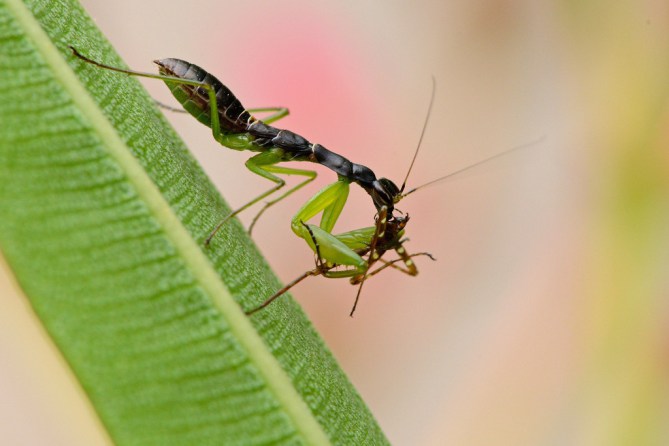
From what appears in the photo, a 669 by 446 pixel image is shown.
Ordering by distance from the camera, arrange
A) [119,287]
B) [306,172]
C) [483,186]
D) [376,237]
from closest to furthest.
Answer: [119,287] → [376,237] → [306,172] → [483,186]

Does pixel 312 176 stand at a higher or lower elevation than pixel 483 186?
higher

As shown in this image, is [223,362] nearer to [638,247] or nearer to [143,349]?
[143,349]

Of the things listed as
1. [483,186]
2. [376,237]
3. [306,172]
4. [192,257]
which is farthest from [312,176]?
[483,186]

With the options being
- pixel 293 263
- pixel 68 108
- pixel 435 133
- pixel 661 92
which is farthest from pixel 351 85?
pixel 68 108

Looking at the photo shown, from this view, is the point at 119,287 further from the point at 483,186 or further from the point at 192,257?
the point at 483,186

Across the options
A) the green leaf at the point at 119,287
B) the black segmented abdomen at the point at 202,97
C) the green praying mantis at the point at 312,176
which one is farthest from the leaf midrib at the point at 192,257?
the black segmented abdomen at the point at 202,97

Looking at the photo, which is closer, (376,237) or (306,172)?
(376,237)

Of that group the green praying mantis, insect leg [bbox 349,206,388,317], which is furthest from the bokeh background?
insect leg [bbox 349,206,388,317]
